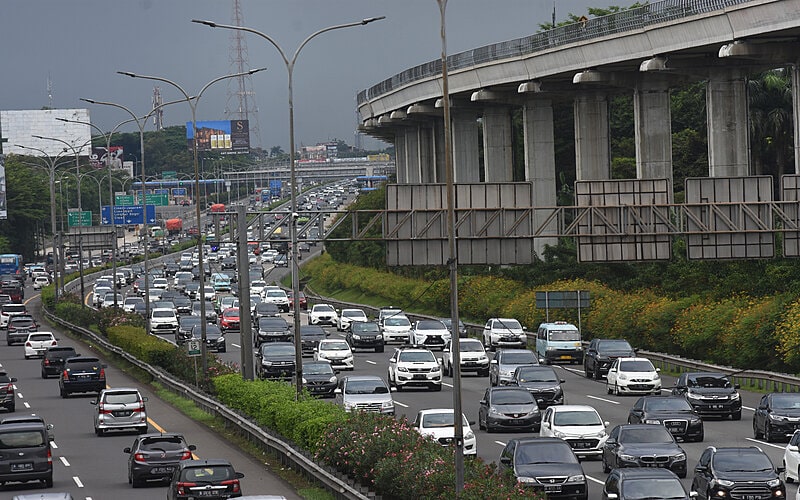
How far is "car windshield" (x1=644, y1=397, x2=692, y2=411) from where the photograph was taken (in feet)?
127

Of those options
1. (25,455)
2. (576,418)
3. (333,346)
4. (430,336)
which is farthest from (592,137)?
(25,455)

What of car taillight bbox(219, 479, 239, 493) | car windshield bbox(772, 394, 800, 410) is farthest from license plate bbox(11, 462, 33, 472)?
car windshield bbox(772, 394, 800, 410)

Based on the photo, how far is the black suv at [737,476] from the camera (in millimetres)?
26672

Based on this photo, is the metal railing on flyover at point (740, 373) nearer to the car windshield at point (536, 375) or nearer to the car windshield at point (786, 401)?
the car windshield at point (536, 375)

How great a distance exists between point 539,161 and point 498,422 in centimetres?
4010

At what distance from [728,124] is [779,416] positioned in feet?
82.7

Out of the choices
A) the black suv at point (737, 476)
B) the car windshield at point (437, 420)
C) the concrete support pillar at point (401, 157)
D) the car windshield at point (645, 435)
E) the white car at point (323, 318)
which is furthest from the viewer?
the concrete support pillar at point (401, 157)

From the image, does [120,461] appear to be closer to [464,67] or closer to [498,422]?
[498,422]

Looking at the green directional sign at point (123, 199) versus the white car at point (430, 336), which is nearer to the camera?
the white car at point (430, 336)

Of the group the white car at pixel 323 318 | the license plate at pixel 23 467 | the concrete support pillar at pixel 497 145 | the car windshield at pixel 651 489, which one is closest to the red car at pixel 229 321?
the white car at pixel 323 318

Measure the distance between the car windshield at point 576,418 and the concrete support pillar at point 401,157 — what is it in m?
82.7

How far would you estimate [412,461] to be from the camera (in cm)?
2662

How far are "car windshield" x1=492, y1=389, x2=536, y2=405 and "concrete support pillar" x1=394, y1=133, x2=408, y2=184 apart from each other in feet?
253

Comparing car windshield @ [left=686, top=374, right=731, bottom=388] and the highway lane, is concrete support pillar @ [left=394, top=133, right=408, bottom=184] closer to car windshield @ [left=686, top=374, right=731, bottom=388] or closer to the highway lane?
the highway lane
